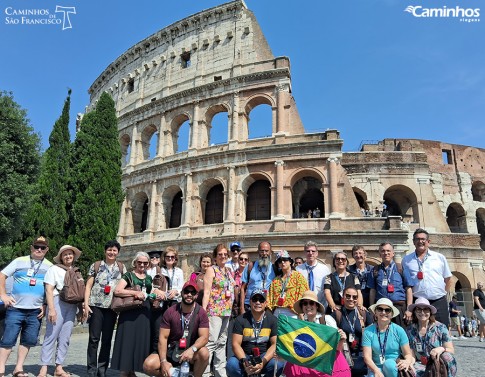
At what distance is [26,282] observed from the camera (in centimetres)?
546

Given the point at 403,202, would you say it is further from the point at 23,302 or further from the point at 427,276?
the point at 23,302

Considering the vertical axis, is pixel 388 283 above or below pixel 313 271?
below

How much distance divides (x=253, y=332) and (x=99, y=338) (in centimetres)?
253

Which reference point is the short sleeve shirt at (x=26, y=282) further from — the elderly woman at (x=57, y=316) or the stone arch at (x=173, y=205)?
the stone arch at (x=173, y=205)

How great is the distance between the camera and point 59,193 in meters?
15.2

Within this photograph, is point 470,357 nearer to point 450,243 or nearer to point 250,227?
point 250,227

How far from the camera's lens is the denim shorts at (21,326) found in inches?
205

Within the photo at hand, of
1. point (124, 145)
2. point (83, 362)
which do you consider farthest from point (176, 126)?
point (83, 362)

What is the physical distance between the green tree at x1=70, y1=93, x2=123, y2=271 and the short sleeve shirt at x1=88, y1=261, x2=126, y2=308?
1027 centimetres

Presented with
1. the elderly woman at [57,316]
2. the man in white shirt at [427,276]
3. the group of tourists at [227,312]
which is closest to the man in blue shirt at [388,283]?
the group of tourists at [227,312]

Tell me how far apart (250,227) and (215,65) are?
10.4 m

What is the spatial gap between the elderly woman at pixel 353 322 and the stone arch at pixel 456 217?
23835 millimetres

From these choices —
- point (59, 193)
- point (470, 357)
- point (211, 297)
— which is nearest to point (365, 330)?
point (211, 297)

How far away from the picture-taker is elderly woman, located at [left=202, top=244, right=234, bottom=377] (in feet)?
18.1
